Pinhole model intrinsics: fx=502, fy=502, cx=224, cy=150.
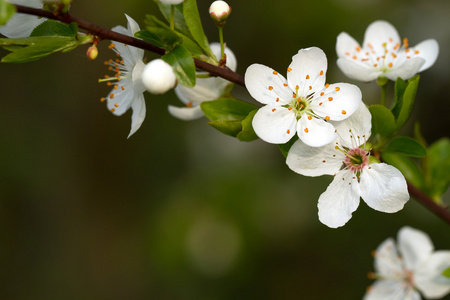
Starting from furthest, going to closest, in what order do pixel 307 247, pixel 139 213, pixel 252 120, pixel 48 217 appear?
1. pixel 48 217
2. pixel 139 213
3. pixel 307 247
4. pixel 252 120

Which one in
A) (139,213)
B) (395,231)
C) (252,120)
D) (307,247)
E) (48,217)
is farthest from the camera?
(48,217)

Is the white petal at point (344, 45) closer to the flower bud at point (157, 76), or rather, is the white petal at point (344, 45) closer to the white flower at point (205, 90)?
the white flower at point (205, 90)

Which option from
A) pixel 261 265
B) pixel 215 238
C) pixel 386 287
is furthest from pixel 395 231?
pixel 386 287

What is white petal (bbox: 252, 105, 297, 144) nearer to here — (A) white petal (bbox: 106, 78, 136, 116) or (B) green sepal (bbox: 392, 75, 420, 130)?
(B) green sepal (bbox: 392, 75, 420, 130)

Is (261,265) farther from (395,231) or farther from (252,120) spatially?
(252,120)

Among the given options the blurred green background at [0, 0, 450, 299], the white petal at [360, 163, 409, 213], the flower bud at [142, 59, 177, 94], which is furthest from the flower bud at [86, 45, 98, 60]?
the blurred green background at [0, 0, 450, 299]

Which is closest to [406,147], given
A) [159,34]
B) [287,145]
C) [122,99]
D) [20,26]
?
[287,145]

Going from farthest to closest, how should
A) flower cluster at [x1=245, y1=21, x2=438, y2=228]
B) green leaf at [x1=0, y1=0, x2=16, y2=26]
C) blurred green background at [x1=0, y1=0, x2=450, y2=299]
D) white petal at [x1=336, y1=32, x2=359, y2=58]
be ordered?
blurred green background at [x1=0, y1=0, x2=450, y2=299]
white petal at [x1=336, y1=32, x2=359, y2=58]
flower cluster at [x1=245, y1=21, x2=438, y2=228]
green leaf at [x1=0, y1=0, x2=16, y2=26]
